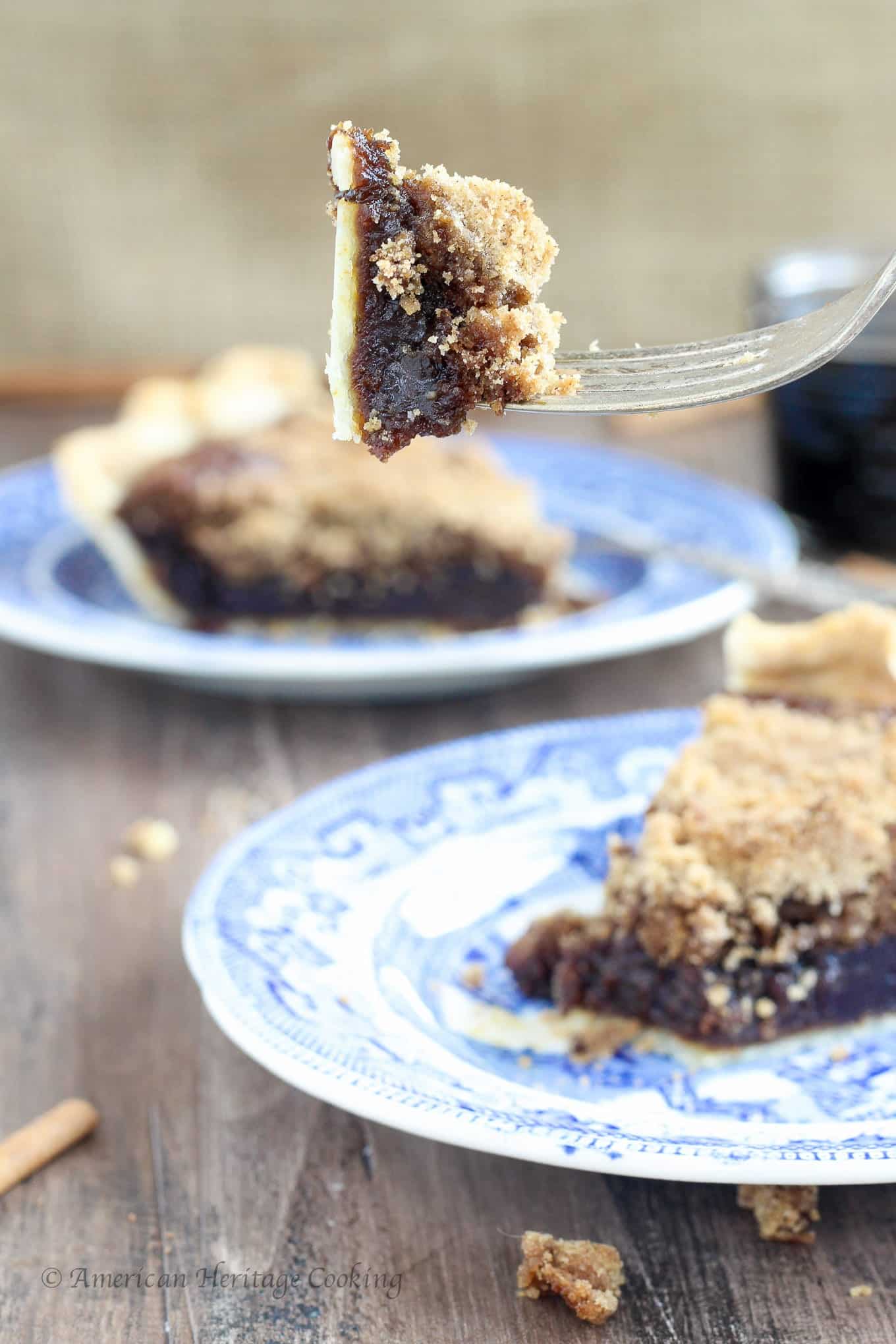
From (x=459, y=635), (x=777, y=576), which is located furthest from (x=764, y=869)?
(x=459, y=635)

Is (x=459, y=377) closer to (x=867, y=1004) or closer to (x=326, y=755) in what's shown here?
(x=867, y=1004)

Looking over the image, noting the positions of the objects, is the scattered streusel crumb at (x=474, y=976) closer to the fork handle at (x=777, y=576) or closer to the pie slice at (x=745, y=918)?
the pie slice at (x=745, y=918)

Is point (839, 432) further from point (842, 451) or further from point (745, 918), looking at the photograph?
point (745, 918)

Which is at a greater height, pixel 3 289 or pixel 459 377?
pixel 459 377

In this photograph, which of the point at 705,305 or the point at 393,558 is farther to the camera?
the point at 705,305

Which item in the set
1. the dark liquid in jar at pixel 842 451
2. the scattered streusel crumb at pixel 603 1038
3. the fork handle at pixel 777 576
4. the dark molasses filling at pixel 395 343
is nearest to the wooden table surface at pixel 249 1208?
the scattered streusel crumb at pixel 603 1038

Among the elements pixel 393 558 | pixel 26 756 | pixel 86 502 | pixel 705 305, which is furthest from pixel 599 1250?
pixel 705 305
